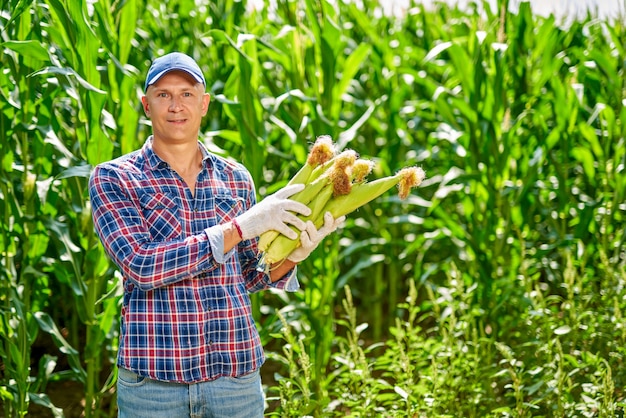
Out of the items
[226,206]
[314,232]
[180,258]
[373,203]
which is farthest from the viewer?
[373,203]

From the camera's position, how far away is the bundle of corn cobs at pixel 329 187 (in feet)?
7.11

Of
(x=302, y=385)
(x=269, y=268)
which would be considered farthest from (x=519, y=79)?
(x=269, y=268)

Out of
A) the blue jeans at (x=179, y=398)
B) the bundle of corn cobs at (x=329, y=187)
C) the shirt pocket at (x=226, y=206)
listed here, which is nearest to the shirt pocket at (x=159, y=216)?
the shirt pocket at (x=226, y=206)

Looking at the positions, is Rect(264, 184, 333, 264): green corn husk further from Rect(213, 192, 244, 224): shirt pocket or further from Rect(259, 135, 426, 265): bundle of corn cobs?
Rect(213, 192, 244, 224): shirt pocket

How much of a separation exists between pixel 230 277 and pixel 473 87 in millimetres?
2193

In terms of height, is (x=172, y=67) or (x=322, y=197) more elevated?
(x=172, y=67)

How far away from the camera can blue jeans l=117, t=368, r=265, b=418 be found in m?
2.16

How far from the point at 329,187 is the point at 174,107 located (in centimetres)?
44

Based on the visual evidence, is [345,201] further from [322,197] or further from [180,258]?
[180,258]

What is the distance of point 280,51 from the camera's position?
13.0 feet

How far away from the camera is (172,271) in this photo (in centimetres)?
207

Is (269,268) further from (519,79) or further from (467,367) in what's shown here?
(519,79)

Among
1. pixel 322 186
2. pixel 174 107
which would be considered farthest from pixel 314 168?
pixel 174 107

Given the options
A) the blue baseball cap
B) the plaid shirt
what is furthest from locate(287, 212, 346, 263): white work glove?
the blue baseball cap
